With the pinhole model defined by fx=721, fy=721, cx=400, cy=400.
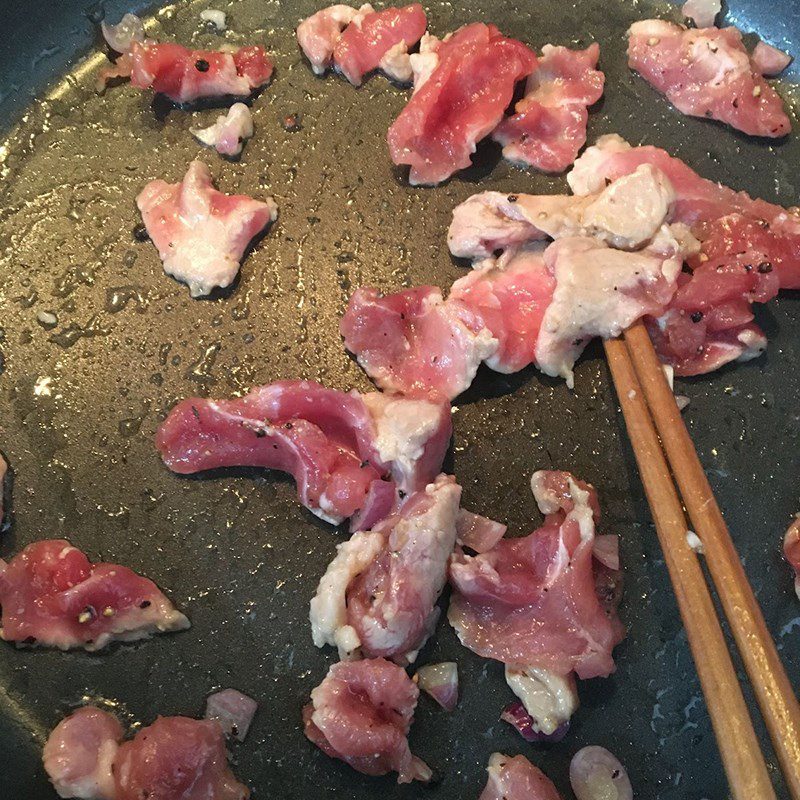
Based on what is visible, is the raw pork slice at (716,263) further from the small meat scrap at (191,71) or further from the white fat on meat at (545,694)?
the small meat scrap at (191,71)

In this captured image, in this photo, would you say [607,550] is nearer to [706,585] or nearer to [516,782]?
[706,585]

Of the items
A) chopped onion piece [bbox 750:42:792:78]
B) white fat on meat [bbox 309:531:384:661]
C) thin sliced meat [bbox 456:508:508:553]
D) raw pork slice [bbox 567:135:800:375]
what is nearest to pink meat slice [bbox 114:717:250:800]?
white fat on meat [bbox 309:531:384:661]

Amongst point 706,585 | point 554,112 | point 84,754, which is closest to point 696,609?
point 706,585

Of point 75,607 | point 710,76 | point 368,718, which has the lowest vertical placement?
point 368,718


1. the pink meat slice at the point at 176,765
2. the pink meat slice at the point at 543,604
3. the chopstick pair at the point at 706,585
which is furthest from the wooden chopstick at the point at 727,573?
the pink meat slice at the point at 176,765

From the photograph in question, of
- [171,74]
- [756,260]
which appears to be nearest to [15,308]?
[171,74]

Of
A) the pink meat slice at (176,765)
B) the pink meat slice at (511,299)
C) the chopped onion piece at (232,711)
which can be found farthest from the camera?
the pink meat slice at (511,299)

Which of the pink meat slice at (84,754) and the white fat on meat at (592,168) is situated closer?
the pink meat slice at (84,754)

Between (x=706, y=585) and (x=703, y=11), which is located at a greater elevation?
(x=703, y=11)
